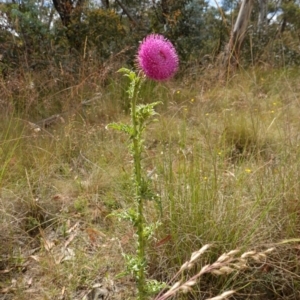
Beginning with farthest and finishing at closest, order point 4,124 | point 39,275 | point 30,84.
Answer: point 30,84 → point 4,124 → point 39,275

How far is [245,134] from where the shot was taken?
8.90 feet

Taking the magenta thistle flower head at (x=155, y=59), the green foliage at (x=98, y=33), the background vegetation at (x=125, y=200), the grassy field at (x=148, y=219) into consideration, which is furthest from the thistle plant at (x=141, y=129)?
the green foliage at (x=98, y=33)

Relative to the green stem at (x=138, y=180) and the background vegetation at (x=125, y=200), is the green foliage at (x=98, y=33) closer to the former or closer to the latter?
the background vegetation at (x=125, y=200)

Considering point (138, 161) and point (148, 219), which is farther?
point (148, 219)

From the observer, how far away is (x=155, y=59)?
1.16 m

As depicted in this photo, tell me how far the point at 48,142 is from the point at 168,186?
1403mm

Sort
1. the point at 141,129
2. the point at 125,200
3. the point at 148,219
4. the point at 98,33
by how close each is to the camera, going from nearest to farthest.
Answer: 1. the point at 141,129
2. the point at 148,219
3. the point at 125,200
4. the point at 98,33

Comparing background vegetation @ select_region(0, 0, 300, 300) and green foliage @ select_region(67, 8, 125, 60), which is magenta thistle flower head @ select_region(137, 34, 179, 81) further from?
green foliage @ select_region(67, 8, 125, 60)

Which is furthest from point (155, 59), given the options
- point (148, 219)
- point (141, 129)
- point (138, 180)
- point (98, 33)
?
point (98, 33)

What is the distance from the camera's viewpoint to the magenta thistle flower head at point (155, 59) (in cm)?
116

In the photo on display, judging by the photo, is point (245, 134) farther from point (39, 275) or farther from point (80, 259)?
point (39, 275)

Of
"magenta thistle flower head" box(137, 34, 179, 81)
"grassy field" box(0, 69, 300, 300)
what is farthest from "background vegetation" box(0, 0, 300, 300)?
"magenta thistle flower head" box(137, 34, 179, 81)

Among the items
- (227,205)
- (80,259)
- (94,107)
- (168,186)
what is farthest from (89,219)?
(94,107)

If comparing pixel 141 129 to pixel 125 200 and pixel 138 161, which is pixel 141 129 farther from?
pixel 125 200
